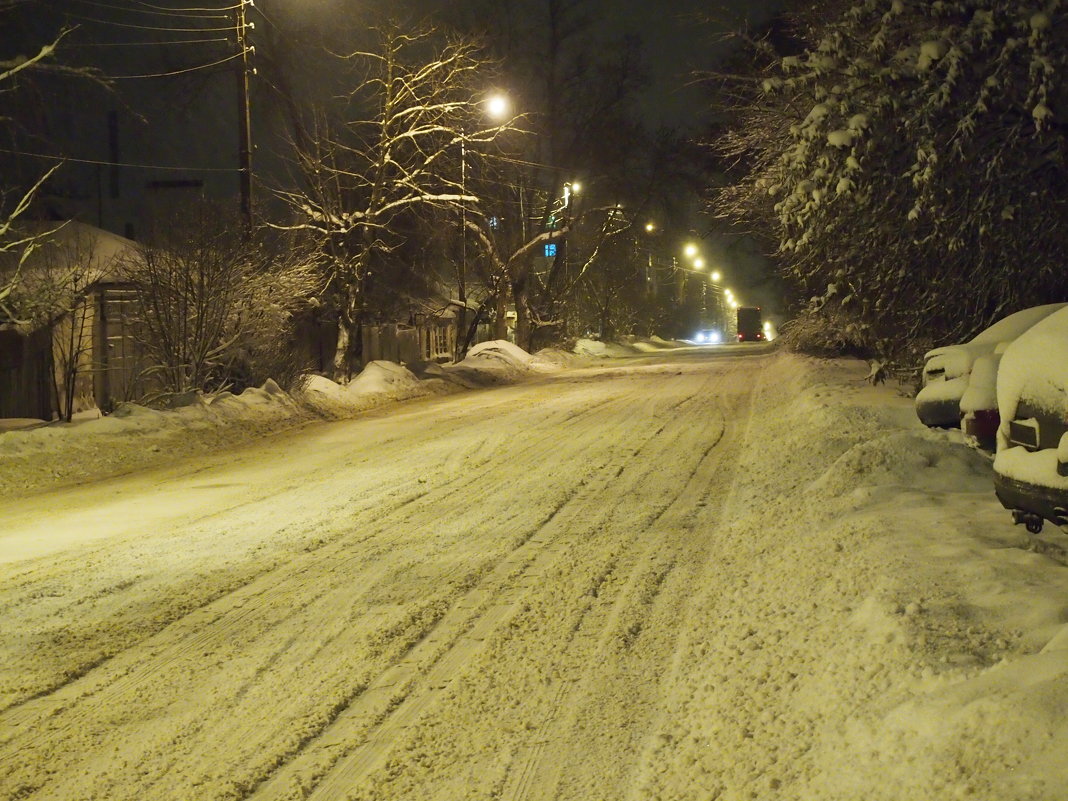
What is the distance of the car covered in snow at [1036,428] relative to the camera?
5.60 metres

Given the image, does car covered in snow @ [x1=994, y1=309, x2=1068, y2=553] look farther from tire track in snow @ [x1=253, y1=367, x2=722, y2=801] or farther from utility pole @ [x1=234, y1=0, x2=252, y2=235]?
utility pole @ [x1=234, y1=0, x2=252, y2=235]

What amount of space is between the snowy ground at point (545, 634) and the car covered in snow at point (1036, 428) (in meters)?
0.34

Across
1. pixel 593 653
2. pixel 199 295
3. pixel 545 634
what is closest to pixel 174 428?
pixel 199 295

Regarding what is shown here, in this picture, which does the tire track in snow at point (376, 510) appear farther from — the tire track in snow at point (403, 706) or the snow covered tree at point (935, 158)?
the snow covered tree at point (935, 158)

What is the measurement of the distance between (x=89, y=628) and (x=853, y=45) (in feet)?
31.9

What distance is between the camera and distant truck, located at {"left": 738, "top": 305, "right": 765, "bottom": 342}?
264 ft

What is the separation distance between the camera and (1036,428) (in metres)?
5.85

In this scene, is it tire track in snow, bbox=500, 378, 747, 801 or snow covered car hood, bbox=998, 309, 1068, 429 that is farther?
snow covered car hood, bbox=998, 309, 1068, 429

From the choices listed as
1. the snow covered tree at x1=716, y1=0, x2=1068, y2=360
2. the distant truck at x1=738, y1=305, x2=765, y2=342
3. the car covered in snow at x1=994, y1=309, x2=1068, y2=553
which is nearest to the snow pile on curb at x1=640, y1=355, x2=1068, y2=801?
the car covered in snow at x1=994, y1=309, x2=1068, y2=553

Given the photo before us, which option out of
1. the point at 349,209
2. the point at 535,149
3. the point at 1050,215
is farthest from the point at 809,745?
the point at 535,149

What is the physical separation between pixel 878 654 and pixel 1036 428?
2169mm

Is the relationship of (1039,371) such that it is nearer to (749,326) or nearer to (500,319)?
(500,319)

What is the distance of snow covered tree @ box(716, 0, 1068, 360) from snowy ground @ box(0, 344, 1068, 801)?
2.11 m

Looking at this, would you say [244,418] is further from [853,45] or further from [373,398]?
[853,45]
